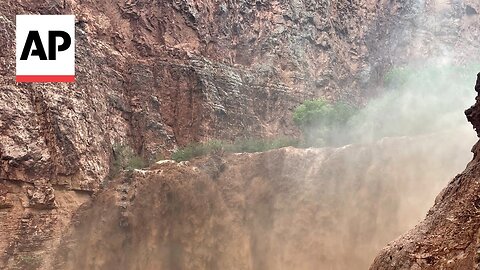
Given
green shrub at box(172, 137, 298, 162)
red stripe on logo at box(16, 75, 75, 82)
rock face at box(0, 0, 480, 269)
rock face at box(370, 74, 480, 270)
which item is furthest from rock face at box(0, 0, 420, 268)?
rock face at box(370, 74, 480, 270)

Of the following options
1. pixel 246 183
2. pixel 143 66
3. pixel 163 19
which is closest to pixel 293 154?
pixel 246 183

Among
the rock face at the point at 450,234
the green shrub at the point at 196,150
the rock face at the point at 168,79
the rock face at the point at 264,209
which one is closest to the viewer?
the rock face at the point at 450,234

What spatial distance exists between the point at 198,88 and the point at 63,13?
23.3ft

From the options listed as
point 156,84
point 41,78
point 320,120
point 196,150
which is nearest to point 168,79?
point 156,84

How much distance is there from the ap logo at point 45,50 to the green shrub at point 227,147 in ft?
19.1

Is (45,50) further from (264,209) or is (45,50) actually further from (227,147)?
(264,209)

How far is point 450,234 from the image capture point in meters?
7.39

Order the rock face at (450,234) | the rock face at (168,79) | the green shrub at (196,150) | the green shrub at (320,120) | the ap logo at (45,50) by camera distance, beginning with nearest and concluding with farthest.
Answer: the rock face at (450,234)
the ap logo at (45,50)
the rock face at (168,79)
the green shrub at (196,150)
the green shrub at (320,120)

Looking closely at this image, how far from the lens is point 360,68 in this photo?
108 feet

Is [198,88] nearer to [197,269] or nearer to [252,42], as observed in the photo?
[252,42]

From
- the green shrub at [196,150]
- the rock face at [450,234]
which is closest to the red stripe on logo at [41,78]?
the green shrub at [196,150]

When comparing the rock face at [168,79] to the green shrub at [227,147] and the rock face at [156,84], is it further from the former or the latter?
the green shrub at [227,147]

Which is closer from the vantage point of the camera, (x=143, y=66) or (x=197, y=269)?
(x=197, y=269)

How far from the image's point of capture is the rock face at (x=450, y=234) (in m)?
7.05
